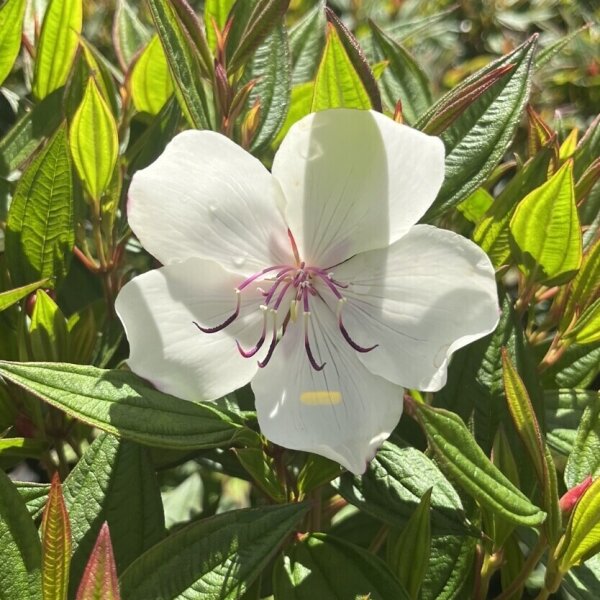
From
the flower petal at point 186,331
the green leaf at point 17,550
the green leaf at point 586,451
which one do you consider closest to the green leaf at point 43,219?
the flower petal at point 186,331

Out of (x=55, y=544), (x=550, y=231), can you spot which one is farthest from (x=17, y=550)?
(x=550, y=231)

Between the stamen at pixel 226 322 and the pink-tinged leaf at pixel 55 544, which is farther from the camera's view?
the stamen at pixel 226 322

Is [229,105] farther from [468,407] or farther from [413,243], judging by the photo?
[468,407]

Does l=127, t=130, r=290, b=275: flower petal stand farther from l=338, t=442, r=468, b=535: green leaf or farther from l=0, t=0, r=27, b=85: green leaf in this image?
l=0, t=0, r=27, b=85: green leaf

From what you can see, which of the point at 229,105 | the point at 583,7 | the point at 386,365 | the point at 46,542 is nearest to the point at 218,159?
the point at 229,105

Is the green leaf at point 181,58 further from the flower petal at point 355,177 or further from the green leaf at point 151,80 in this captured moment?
the green leaf at point 151,80

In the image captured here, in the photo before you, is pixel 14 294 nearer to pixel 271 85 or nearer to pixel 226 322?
pixel 226 322
